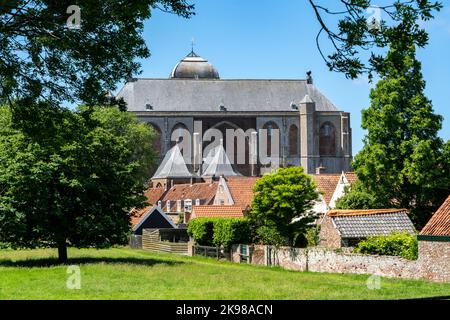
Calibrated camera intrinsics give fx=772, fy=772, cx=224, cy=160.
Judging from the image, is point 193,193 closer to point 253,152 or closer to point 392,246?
point 392,246

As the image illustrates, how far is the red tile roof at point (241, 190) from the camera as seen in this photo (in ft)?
172

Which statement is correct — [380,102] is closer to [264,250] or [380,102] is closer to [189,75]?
[264,250]

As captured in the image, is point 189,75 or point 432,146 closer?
point 432,146

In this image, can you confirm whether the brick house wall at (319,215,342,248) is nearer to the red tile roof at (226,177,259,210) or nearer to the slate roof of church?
the red tile roof at (226,177,259,210)

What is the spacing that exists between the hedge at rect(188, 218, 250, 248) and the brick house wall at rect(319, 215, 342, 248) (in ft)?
17.1

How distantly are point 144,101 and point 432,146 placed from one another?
70.7 m

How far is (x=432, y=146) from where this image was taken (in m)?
38.6

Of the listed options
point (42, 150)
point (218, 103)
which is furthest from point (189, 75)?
point (42, 150)

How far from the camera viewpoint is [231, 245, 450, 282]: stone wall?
2297 centimetres

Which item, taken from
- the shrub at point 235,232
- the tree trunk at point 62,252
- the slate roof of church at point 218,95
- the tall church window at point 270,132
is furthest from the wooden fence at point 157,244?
the tall church window at point 270,132

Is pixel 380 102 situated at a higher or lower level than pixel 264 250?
higher

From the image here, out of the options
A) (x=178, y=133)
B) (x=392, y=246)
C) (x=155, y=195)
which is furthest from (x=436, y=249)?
(x=178, y=133)

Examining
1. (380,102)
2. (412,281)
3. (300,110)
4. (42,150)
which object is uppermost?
(300,110)
